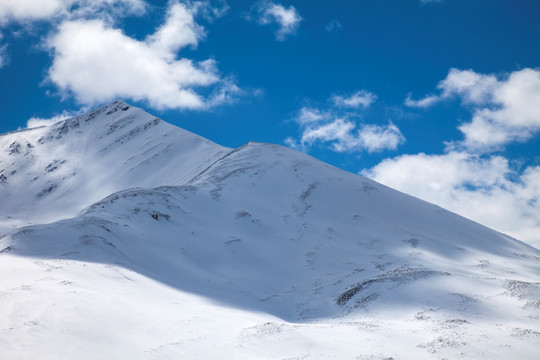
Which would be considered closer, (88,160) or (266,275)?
(266,275)

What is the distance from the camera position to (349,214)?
56438 mm

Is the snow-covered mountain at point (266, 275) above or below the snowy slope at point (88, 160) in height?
below

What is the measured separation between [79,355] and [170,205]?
3364cm

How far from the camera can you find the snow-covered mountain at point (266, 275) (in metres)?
20.5

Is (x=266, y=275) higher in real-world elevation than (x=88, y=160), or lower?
lower

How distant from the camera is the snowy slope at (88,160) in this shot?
3600 inches

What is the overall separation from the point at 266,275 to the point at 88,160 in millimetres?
86870

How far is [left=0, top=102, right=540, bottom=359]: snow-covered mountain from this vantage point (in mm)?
20500

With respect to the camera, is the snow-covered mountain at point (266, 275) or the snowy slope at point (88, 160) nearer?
the snow-covered mountain at point (266, 275)

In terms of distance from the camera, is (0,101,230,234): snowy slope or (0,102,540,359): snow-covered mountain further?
(0,101,230,234): snowy slope

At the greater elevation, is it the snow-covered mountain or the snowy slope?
the snowy slope

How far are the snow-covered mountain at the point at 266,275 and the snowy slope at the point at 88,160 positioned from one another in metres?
7.88

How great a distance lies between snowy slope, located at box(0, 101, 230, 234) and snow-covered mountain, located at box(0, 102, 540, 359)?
25.9 ft

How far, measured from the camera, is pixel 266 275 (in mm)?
41594
